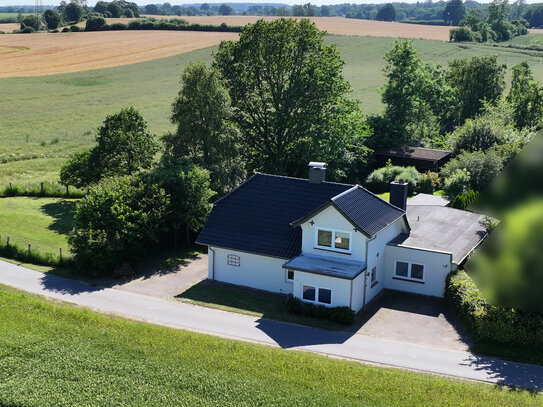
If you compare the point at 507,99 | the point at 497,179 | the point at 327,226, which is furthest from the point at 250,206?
the point at 507,99

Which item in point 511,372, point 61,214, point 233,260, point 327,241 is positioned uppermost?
point 327,241

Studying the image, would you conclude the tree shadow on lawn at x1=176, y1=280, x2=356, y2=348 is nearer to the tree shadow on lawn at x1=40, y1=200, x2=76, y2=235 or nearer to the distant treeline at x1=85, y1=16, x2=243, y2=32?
the tree shadow on lawn at x1=40, y1=200, x2=76, y2=235

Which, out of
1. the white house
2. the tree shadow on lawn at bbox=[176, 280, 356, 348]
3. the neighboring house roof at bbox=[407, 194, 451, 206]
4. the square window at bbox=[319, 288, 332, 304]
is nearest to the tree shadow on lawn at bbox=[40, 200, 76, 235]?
the white house

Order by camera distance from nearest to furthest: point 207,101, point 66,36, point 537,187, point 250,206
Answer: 1. point 537,187
2. point 250,206
3. point 207,101
4. point 66,36

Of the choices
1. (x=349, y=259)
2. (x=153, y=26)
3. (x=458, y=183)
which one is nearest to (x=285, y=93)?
(x=458, y=183)

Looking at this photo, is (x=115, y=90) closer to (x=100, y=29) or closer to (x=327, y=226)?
(x=100, y=29)

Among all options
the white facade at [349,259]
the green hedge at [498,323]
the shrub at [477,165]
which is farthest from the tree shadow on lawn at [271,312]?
the shrub at [477,165]

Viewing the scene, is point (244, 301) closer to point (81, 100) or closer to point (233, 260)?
point (233, 260)

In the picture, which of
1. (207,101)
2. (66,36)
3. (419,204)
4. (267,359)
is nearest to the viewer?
(267,359)

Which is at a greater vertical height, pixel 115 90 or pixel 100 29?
pixel 100 29
